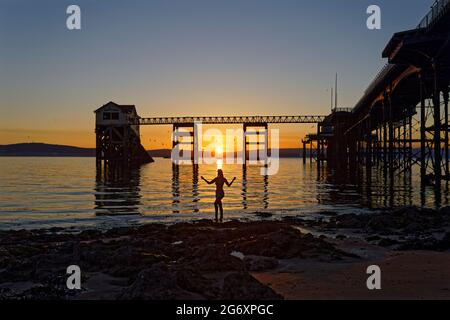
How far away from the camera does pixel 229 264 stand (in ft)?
32.4

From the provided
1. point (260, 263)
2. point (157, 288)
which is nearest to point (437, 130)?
point (260, 263)

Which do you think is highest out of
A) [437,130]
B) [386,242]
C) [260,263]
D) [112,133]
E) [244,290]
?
[112,133]

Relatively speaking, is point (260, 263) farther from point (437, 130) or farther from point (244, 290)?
point (437, 130)

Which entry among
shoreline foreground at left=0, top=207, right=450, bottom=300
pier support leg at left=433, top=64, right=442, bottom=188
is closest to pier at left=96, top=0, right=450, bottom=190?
pier support leg at left=433, top=64, right=442, bottom=188

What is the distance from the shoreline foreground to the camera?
7891 millimetres

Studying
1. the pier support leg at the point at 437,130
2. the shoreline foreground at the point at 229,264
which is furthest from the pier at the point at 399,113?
the shoreline foreground at the point at 229,264

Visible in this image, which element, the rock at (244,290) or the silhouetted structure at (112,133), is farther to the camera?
the silhouetted structure at (112,133)

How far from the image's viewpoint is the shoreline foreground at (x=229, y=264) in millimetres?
7891

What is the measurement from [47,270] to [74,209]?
1417cm

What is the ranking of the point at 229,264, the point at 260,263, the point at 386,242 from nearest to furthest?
the point at 229,264, the point at 260,263, the point at 386,242

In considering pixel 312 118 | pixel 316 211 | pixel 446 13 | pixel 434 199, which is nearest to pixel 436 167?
pixel 434 199

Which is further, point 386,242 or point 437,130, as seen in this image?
point 437,130

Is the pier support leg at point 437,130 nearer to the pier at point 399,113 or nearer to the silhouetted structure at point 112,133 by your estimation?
the pier at point 399,113
